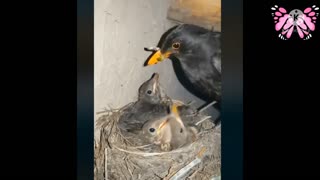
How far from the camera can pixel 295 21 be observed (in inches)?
128

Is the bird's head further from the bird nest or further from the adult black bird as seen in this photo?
the bird nest

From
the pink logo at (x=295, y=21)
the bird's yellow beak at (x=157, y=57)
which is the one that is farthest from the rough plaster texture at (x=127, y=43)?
the pink logo at (x=295, y=21)

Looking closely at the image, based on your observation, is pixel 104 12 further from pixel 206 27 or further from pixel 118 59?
pixel 206 27

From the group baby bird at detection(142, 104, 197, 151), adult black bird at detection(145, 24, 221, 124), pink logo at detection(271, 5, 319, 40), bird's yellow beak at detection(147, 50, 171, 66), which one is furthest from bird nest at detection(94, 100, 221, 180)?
pink logo at detection(271, 5, 319, 40)

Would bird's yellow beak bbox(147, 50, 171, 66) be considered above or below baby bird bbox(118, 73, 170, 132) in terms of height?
above

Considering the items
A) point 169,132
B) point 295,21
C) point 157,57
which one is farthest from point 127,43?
point 295,21

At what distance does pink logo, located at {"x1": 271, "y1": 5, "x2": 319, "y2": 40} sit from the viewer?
3.24m

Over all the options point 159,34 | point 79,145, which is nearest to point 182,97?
point 159,34

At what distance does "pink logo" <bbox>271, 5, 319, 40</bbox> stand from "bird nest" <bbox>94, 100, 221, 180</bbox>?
0.57 meters

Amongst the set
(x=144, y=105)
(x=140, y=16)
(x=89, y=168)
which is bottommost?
(x=89, y=168)

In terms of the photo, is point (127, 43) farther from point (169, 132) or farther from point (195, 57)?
point (169, 132)

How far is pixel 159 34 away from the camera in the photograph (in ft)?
10.9

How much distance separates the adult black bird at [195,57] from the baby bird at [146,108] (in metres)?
0.12

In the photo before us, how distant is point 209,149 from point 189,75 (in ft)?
1.23
